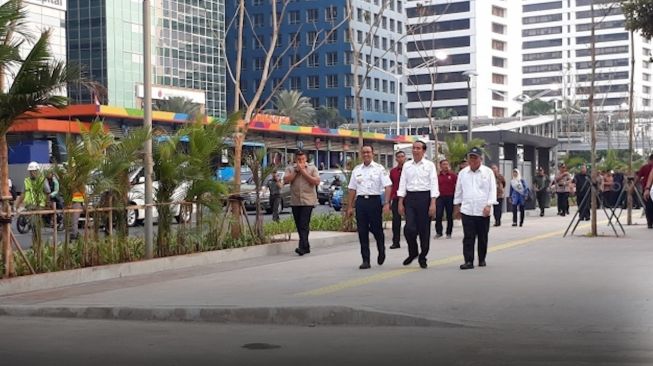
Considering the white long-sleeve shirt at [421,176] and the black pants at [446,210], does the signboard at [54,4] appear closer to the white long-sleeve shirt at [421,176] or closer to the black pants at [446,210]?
the black pants at [446,210]

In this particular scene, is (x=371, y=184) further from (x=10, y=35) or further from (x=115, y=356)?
(x=115, y=356)

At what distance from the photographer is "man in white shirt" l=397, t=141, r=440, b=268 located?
12.6 metres

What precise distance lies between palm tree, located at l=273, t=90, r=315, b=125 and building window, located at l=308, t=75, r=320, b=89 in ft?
43.0

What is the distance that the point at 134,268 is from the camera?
43.9 ft

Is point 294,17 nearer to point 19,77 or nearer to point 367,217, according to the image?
point 367,217

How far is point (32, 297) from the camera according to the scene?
36.7 ft

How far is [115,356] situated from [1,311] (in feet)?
10.9

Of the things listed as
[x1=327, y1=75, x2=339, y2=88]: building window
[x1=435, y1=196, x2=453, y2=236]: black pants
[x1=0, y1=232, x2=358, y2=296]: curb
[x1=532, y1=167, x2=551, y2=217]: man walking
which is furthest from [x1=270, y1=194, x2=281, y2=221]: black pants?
[x1=327, y1=75, x2=339, y2=88]: building window

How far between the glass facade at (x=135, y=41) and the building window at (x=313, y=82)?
975 inches

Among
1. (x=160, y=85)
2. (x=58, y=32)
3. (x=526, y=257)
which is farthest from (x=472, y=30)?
(x=526, y=257)

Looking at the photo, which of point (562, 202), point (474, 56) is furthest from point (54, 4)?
point (474, 56)

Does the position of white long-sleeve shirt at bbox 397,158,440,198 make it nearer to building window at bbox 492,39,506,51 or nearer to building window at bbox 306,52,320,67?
building window at bbox 306,52,320,67

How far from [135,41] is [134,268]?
7284cm

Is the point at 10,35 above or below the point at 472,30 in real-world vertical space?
below
